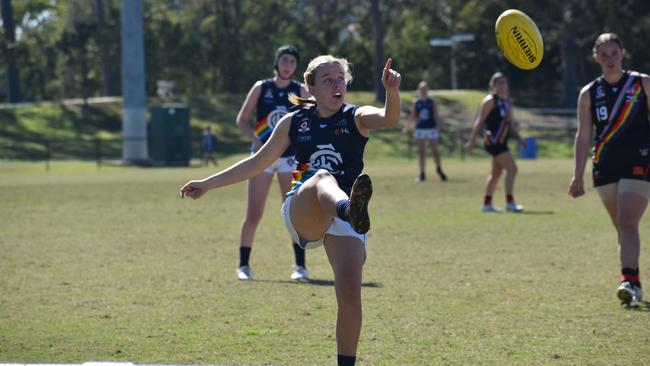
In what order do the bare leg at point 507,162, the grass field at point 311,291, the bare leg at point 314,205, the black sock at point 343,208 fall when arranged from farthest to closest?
the bare leg at point 507,162 < the grass field at point 311,291 < the bare leg at point 314,205 < the black sock at point 343,208

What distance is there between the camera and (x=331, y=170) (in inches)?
245

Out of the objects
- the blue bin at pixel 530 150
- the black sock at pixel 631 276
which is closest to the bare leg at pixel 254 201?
the black sock at pixel 631 276

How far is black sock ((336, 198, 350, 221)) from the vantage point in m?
5.54

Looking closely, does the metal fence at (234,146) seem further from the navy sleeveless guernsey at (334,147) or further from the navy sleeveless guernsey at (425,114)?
the navy sleeveless guernsey at (334,147)

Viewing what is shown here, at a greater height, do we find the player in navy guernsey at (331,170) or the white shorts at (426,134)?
the player in navy guernsey at (331,170)

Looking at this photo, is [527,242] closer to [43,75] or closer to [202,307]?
[202,307]

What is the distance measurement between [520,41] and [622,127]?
5.03 ft

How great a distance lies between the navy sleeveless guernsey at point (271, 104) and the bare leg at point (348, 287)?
481cm

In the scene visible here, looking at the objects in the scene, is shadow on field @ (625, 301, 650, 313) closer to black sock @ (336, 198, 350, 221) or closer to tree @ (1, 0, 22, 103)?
black sock @ (336, 198, 350, 221)

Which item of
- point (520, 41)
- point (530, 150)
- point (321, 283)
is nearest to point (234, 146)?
point (530, 150)

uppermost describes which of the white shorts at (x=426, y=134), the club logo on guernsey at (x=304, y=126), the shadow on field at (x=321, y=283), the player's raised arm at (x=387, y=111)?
the player's raised arm at (x=387, y=111)

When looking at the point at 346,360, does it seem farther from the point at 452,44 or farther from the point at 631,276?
the point at 452,44

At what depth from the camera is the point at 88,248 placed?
13.6 m

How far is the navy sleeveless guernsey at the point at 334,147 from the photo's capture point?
20.4 feet
